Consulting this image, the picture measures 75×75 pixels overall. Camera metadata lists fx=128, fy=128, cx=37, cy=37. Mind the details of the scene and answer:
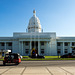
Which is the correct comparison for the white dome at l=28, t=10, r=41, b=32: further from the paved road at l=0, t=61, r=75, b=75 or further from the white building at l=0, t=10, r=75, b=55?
the paved road at l=0, t=61, r=75, b=75

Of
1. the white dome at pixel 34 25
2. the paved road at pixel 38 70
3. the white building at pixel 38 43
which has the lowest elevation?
the paved road at pixel 38 70

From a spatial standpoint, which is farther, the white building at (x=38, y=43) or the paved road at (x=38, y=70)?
the white building at (x=38, y=43)

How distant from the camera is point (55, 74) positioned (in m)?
9.41

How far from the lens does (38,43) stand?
64312 mm

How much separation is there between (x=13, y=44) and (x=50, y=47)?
1976cm

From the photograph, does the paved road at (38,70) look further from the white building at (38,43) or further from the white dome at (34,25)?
the white dome at (34,25)

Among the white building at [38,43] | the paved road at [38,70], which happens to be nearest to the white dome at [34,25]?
the white building at [38,43]

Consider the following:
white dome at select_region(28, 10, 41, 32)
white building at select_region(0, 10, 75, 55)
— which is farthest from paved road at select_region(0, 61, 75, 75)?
white dome at select_region(28, 10, 41, 32)

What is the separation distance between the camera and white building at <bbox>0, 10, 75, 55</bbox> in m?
64.6

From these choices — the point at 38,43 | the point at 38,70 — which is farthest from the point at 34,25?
the point at 38,70

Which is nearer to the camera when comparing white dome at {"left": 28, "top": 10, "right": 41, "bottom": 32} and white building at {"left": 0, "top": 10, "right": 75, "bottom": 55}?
white building at {"left": 0, "top": 10, "right": 75, "bottom": 55}

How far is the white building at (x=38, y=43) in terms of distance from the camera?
64562mm

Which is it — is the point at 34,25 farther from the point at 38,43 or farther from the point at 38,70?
the point at 38,70

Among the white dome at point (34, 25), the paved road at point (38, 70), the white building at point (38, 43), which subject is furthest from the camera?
the white dome at point (34, 25)
